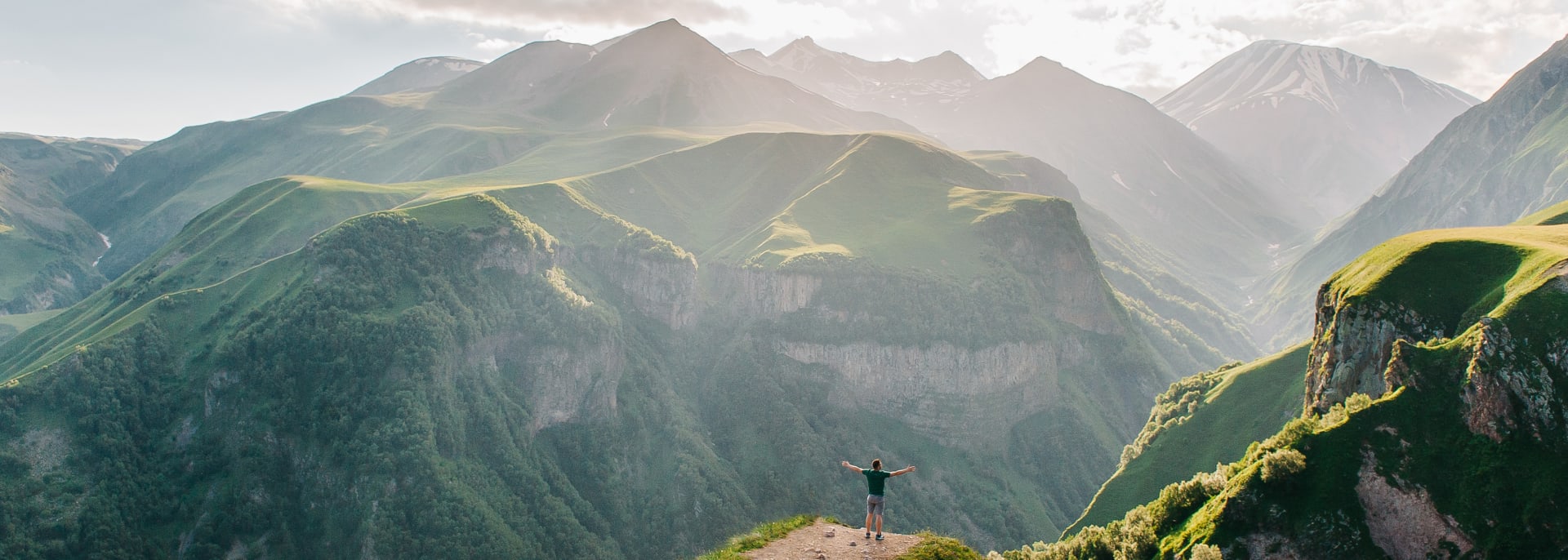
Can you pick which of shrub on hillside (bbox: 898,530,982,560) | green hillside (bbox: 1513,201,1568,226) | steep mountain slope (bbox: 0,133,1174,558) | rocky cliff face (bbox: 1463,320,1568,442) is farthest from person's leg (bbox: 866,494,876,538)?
steep mountain slope (bbox: 0,133,1174,558)

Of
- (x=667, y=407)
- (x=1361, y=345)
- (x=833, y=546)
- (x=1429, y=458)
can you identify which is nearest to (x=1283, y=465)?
(x=1429, y=458)

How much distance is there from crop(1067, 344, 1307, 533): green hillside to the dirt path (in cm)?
6057

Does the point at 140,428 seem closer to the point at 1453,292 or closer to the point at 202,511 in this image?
the point at 202,511

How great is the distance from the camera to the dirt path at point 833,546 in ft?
133

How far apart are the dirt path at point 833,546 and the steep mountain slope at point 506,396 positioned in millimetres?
98152

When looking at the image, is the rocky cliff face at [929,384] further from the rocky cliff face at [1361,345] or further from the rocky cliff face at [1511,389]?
the rocky cliff face at [1511,389]

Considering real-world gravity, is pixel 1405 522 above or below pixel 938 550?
above

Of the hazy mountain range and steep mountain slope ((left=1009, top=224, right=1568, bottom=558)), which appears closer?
steep mountain slope ((left=1009, top=224, right=1568, bottom=558))

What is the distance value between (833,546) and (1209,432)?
86.6 metres

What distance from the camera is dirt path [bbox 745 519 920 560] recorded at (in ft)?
133

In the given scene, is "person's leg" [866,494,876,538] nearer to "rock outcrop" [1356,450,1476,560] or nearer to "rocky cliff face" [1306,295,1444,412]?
"rock outcrop" [1356,450,1476,560]

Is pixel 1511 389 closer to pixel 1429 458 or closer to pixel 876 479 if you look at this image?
pixel 1429 458

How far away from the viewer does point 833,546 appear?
138 ft

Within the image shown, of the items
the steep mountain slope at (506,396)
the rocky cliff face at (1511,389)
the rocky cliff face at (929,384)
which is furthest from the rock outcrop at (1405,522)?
the rocky cliff face at (929,384)
